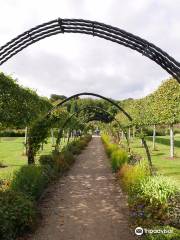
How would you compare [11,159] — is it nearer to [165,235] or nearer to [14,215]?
[14,215]

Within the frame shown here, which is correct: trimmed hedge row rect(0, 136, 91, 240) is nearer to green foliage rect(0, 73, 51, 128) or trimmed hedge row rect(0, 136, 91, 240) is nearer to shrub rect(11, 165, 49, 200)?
shrub rect(11, 165, 49, 200)

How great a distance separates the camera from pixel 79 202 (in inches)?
459

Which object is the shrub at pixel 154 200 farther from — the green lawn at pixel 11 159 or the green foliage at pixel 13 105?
the green foliage at pixel 13 105

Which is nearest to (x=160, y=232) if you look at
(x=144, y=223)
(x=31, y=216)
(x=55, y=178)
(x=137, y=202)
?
(x=144, y=223)

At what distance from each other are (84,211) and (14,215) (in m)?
2.81

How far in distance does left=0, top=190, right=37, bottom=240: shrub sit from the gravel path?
0.32 meters

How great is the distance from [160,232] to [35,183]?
551 centimetres

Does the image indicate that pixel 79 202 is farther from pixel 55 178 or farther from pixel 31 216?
pixel 55 178

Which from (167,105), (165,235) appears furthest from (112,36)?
(167,105)

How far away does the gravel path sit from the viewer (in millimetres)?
8312

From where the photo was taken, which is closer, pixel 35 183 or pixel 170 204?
pixel 170 204

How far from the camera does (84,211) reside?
34.3 ft

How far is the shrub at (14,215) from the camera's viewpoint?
764 centimetres

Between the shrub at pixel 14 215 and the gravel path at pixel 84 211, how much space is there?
319mm
